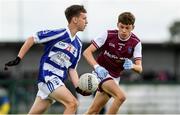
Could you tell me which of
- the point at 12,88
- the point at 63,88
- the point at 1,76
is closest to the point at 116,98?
the point at 63,88

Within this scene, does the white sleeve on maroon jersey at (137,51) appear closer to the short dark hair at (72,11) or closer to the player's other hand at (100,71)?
the player's other hand at (100,71)

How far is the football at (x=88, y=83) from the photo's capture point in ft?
41.0

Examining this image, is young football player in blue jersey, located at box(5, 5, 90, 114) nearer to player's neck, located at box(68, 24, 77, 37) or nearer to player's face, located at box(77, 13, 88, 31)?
player's neck, located at box(68, 24, 77, 37)

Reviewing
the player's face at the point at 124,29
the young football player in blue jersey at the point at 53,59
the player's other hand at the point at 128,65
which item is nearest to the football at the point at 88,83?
the young football player in blue jersey at the point at 53,59

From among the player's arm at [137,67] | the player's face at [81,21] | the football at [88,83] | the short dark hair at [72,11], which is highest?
the short dark hair at [72,11]

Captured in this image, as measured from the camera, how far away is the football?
12.5 meters

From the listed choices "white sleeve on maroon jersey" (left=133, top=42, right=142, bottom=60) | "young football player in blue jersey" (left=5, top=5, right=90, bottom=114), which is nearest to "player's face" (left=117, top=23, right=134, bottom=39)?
"white sleeve on maroon jersey" (left=133, top=42, right=142, bottom=60)

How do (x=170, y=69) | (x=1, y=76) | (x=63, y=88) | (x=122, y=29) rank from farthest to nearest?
(x=170, y=69)
(x=1, y=76)
(x=122, y=29)
(x=63, y=88)

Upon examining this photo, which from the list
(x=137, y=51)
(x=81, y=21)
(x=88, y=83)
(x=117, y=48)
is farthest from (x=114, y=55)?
(x=81, y=21)

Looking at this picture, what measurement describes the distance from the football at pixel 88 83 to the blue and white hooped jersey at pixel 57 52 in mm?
425

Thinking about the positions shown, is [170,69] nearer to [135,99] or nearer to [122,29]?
[135,99]

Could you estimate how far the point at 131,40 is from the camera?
13422 mm

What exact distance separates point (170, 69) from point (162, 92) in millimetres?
19650

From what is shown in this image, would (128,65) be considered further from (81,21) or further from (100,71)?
(81,21)
